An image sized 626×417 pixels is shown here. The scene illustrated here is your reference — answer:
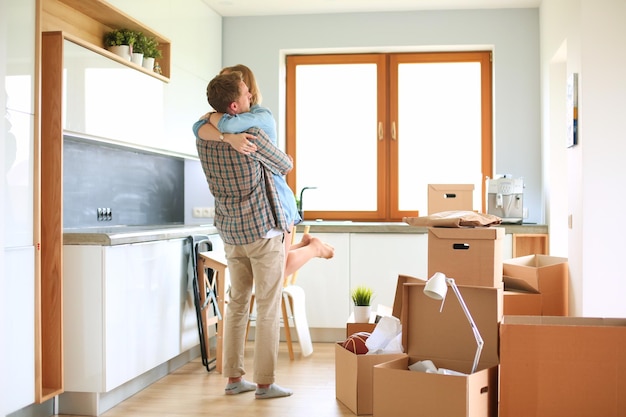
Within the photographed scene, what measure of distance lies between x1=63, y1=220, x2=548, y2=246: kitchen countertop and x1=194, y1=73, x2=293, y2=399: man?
401mm

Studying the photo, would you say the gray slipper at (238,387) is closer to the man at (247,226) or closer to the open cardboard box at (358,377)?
the man at (247,226)

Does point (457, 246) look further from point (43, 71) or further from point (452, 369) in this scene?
point (43, 71)

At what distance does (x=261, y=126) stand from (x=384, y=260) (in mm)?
1993

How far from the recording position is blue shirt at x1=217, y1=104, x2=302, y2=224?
3553 mm

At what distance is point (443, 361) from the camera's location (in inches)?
119

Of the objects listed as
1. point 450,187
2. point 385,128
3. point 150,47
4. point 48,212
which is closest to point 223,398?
point 48,212

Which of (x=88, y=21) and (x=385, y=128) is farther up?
(x=88, y=21)

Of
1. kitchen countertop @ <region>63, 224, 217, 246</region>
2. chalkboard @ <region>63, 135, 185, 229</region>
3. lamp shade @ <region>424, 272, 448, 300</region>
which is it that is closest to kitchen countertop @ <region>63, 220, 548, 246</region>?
kitchen countertop @ <region>63, 224, 217, 246</region>

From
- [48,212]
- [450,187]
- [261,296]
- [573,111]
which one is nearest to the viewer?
[48,212]

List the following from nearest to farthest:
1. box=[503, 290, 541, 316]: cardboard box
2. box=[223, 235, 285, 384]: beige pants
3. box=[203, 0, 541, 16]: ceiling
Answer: box=[223, 235, 285, 384]: beige pants
box=[503, 290, 541, 316]: cardboard box
box=[203, 0, 541, 16]: ceiling

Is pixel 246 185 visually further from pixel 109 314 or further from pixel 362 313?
pixel 362 313

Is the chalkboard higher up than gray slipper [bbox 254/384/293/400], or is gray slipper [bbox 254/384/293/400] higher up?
the chalkboard

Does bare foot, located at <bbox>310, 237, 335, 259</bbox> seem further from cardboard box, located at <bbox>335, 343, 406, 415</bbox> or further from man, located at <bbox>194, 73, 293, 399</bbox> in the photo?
cardboard box, located at <bbox>335, 343, 406, 415</bbox>

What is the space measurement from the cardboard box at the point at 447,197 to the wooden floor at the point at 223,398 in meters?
1.29
